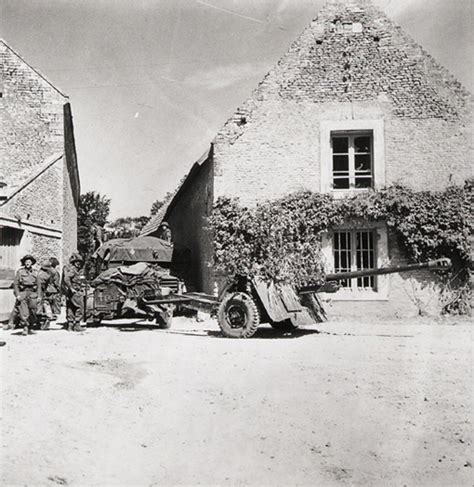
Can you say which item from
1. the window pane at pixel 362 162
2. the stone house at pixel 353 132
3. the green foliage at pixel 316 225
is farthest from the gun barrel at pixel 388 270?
the window pane at pixel 362 162

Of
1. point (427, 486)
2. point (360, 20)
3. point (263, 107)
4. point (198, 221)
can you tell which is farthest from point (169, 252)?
point (427, 486)

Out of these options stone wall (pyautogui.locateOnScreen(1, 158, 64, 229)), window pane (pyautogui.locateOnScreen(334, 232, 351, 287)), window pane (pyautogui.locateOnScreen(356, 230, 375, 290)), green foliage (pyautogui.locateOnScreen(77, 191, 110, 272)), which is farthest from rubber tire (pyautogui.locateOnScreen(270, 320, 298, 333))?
green foliage (pyautogui.locateOnScreen(77, 191, 110, 272))

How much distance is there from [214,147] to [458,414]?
9.83m

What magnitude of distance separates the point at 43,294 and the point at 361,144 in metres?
8.31

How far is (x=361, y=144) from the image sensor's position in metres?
14.0

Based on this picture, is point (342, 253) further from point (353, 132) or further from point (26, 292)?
point (26, 292)

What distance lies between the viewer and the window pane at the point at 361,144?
14.0 meters

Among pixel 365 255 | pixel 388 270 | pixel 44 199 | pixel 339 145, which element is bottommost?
pixel 388 270

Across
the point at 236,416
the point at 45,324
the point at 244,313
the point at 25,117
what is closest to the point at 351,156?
the point at 244,313

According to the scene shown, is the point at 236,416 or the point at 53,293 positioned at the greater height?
the point at 53,293

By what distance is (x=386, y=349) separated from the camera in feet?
27.6

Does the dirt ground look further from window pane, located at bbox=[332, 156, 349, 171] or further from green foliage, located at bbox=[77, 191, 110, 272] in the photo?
green foliage, located at bbox=[77, 191, 110, 272]

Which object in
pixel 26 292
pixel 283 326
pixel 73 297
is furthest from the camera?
pixel 73 297

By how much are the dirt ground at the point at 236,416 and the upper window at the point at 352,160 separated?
625cm
